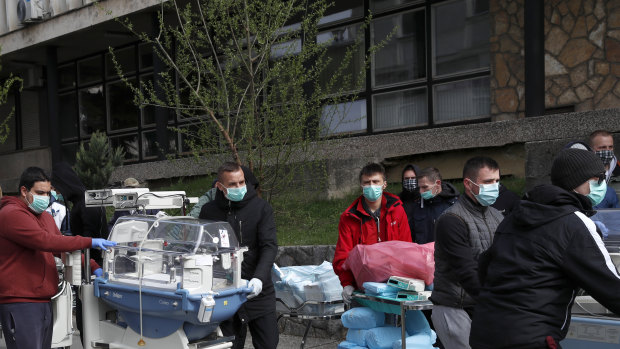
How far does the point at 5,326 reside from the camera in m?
5.33

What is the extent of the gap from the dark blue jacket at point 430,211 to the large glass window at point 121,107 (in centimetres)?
1386

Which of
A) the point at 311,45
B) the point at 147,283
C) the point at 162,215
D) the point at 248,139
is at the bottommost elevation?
the point at 147,283

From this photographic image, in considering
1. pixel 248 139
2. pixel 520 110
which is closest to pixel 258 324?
pixel 248 139

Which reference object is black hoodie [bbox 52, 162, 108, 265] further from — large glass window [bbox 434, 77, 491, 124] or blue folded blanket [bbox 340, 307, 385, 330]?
large glass window [bbox 434, 77, 491, 124]

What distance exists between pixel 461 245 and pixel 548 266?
120 cm

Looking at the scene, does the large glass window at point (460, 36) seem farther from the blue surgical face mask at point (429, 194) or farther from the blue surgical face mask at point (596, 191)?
the blue surgical face mask at point (596, 191)

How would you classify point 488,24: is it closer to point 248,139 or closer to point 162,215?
point 248,139

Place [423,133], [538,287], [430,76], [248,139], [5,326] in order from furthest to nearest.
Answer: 1. [430,76]
2. [423,133]
3. [248,139]
4. [5,326]
5. [538,287]

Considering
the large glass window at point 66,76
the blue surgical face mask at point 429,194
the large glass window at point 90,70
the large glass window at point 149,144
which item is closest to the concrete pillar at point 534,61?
the blue surgical face mask at point 429,194

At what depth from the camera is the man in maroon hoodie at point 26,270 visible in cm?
526

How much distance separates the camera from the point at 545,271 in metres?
3.31

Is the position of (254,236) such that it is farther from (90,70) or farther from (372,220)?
(90,70)

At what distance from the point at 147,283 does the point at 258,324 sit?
1049mm

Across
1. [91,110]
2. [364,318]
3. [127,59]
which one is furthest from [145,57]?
[364,318]
